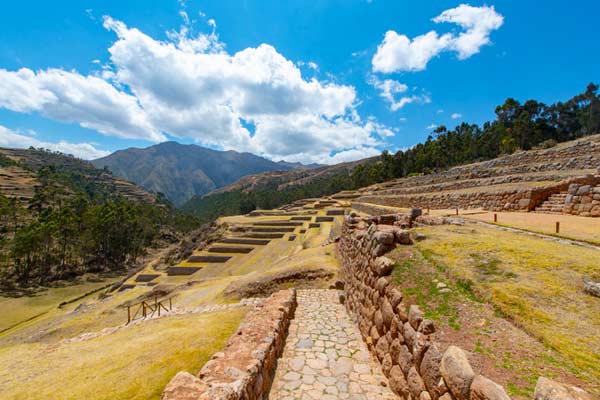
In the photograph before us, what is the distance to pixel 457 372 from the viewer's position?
277 cm

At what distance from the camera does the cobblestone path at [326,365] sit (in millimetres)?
4621

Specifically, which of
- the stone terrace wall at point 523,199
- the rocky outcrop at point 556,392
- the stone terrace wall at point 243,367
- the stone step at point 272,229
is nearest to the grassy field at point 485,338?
the rocky outcrop at point 556,392

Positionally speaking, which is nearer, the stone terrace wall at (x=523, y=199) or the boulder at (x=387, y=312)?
the boulder at (x=387, y=312)

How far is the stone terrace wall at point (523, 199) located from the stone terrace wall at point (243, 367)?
13.1m

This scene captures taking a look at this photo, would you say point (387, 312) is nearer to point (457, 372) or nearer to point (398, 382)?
point (398, 382)

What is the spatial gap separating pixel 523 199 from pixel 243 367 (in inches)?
633

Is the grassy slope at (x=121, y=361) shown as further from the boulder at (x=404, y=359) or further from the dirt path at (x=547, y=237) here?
the dirt path at (x=547, y=237)

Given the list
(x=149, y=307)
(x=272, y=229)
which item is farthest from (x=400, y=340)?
(x=272, y=229)

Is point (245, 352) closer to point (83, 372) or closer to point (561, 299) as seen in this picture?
point (83, 372)

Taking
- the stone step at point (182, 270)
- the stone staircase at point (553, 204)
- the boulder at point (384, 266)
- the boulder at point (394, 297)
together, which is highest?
the stone staircase at point (553, 204)

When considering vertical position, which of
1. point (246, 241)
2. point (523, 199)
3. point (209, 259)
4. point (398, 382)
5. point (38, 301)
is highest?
point (523, 199)

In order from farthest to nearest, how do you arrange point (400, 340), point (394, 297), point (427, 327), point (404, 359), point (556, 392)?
point (394, 297)
point (400, 340)
point (404, 359)
point (427, 327)
point (556, 392)

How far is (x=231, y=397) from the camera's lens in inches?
133

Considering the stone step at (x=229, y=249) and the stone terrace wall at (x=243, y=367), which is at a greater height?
the stone terrace wall at (x=243, y=367)
